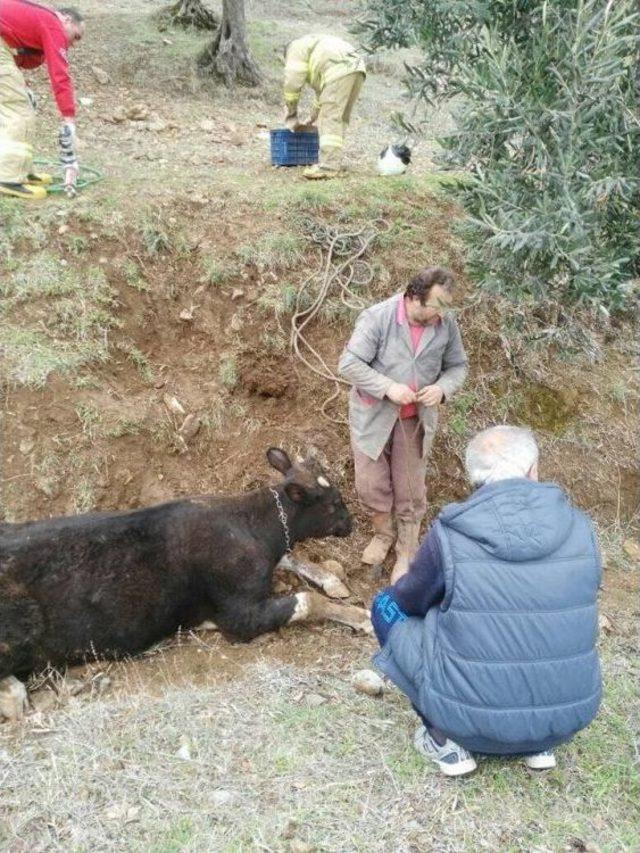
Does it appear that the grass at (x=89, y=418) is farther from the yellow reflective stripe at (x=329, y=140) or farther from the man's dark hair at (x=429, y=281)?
the yellow reflective stripe at (x=329, y=140)

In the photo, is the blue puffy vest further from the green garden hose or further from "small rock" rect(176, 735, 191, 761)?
the green garden hose

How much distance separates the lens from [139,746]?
3947mm

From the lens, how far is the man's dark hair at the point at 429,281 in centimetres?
494

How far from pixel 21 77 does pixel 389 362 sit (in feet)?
17.8

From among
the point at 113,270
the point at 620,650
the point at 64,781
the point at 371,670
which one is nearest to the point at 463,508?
the point at 371,670

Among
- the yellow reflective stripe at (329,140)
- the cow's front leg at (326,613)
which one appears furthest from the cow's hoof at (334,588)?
the yellow reflective stripe at (329,140)

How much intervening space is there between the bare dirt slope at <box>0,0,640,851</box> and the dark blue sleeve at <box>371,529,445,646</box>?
0.70 m

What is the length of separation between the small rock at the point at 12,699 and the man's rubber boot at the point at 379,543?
2.95m

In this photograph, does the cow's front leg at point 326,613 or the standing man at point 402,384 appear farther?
the cow's front leg at point 326,613

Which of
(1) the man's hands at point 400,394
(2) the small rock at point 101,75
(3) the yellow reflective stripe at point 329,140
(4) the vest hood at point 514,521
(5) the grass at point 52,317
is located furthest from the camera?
(2) the small rock at point 101,75

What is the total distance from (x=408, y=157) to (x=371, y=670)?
6967 millimetres

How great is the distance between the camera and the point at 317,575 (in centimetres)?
616

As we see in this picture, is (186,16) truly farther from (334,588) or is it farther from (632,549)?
(632,549)

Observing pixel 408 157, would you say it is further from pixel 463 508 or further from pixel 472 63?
pixel 463 508
